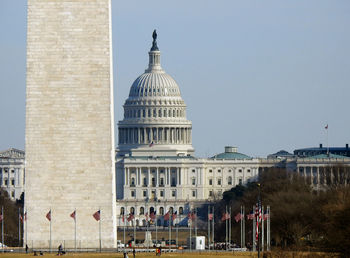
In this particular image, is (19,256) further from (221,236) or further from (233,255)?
(221,236)

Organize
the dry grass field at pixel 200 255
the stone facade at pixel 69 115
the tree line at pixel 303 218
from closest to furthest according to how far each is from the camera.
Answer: the dry grass field at pixel 200 255 < the tree line at pixel 303 218 < the stone facade at pixel 69 115

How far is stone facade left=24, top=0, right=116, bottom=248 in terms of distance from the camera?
89875 millimetres

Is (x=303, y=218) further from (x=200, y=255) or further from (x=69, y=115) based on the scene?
(x=69, y=115)

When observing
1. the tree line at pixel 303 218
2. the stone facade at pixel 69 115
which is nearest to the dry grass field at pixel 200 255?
the tree line at pixel 303 218

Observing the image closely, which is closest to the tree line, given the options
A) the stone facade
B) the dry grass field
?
the dry grass field

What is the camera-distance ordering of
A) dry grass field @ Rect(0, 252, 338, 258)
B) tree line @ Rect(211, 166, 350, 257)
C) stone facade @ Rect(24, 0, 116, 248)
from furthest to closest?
stone facade @ Rect(24, 0, 116, 248), tree line @ Rect(211, 166, 350, 257), dry grass field @ Rect(0, 252, 338, 258)

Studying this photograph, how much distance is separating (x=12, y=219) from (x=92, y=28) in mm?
43085

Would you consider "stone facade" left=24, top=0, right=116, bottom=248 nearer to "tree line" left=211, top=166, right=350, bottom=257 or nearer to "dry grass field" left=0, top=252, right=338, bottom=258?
"dry grass field" left=0, top=252, right=338, bottom=258

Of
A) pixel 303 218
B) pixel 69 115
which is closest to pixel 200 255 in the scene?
pixel 69 115

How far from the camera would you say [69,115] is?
90188 mm

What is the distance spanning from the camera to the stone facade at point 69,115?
89.9 metres

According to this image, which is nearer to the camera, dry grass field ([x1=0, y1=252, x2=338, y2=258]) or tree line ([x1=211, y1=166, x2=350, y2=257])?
dry grass field ([x1=0, y1=252, x2=338, y2=258])

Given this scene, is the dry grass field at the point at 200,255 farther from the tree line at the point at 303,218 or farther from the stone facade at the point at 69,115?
the stone facade at the point at 69,115

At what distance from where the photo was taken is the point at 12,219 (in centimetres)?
13012
